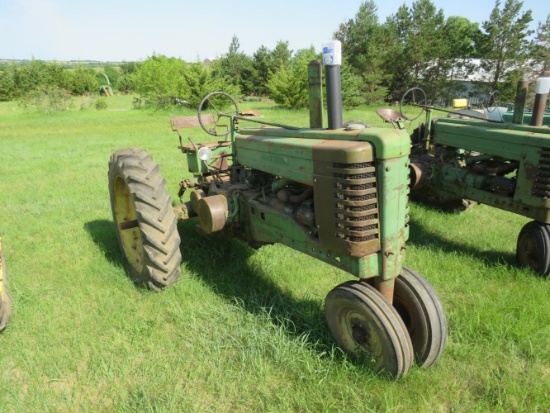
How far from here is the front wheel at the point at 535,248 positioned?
11.4 feet

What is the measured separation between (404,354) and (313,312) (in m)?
0.88

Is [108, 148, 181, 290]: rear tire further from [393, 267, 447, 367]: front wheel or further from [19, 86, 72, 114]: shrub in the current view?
[19, 86, 72, 114]: shrub

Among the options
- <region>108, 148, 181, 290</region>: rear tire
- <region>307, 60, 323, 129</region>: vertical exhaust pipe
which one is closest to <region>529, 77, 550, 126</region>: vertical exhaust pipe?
<region>307, 60, 323, 129</region>: vertical exhaust pipe

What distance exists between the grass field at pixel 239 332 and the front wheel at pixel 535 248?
130 millimetres

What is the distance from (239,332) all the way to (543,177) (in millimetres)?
2842

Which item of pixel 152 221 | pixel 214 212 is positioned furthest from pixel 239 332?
pixel 152 221

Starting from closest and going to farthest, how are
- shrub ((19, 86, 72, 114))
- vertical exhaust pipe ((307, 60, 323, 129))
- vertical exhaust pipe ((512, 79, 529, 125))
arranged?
vertical exhaust pipe ((307, 60, 323, 129)), vertical exhaust pipe ((512, 79, 529, 125)), shrub ((19, 86, 72, 114))

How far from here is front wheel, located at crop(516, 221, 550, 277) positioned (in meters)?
3.47

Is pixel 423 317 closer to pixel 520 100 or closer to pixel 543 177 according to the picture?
pixel 543 177

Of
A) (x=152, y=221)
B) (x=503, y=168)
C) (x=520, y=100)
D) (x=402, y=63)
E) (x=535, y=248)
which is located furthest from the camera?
(x=402, y=63)

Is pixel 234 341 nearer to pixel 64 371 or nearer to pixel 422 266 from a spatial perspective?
pixel 64 371

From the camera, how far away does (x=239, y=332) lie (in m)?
2.75

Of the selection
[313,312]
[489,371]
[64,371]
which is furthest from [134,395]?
[489,371]

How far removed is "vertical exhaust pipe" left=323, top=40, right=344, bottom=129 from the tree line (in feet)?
68.9
